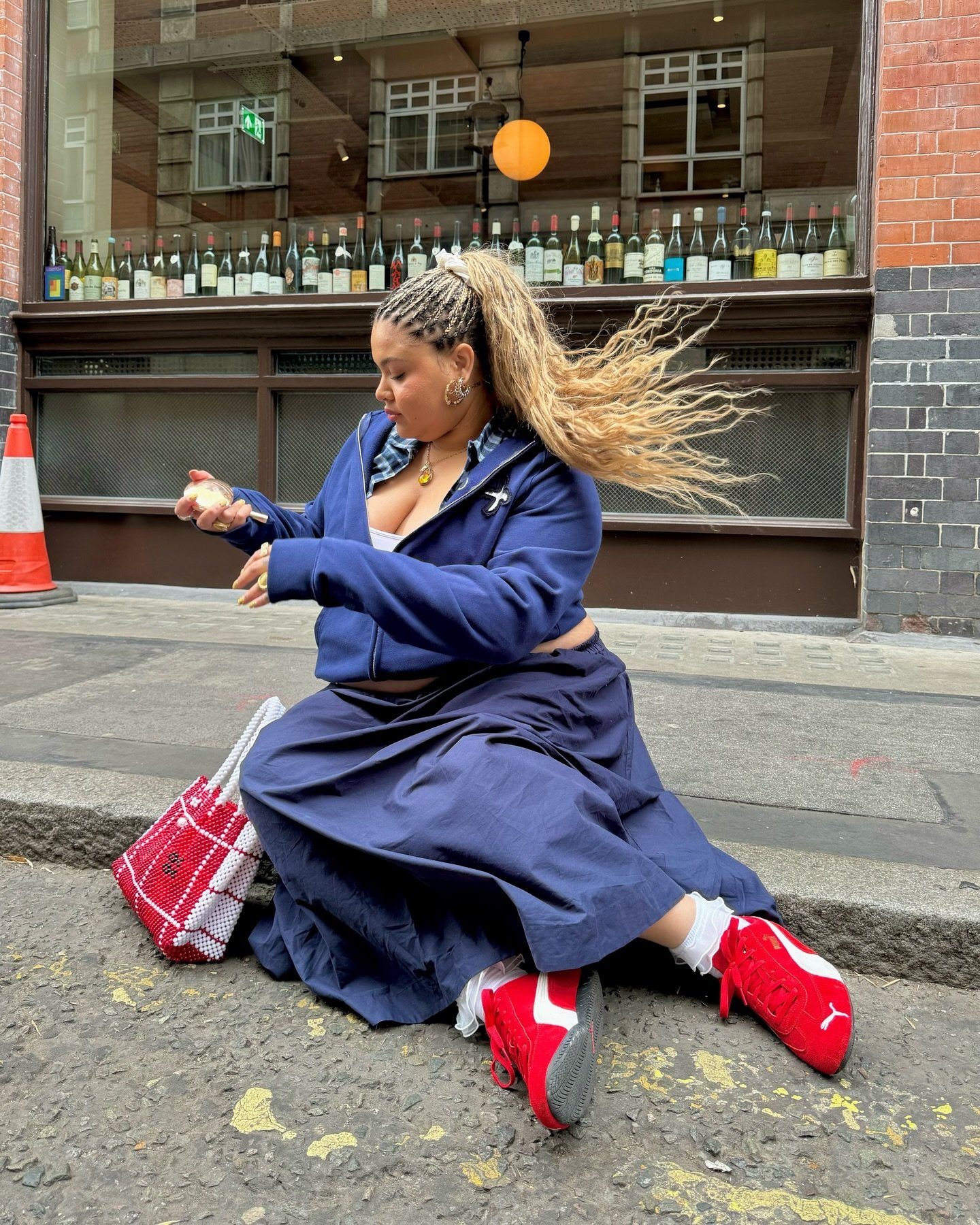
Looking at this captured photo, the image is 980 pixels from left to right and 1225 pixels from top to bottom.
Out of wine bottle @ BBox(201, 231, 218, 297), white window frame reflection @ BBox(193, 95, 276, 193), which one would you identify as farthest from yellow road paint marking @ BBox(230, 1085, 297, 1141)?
white window frame reflection @ BBox(193, 95, 276, 193)

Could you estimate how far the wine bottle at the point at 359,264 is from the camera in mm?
7898

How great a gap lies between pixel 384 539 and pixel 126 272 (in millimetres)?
6958

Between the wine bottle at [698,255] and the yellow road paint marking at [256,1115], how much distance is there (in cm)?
629

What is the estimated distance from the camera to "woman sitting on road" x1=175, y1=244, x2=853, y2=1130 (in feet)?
6.13

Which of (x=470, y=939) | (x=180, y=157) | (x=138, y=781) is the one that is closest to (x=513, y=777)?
(x=470, y=939)

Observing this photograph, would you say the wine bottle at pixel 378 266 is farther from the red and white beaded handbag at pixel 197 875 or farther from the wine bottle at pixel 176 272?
the red and white beaded handbag at pixel 197 875

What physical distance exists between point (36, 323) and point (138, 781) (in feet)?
19.6

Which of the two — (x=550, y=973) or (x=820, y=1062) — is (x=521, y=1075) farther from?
(x=820, y=1062)

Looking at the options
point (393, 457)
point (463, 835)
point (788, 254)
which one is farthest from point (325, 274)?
point (463, 835)

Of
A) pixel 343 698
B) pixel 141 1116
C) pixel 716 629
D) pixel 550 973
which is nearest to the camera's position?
pixel 141 1116

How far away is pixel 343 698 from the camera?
2.40m

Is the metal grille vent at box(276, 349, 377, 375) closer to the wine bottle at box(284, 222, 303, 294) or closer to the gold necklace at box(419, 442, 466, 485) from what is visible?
the wine bottle at box(284, 222, 303, 294)

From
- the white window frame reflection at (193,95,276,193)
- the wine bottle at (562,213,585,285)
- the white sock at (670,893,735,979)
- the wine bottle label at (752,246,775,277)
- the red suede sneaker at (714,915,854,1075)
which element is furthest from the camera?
the white window frame reflection at (193,95,276,193)

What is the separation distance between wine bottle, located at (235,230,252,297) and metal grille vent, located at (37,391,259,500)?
86 centimetres
